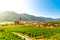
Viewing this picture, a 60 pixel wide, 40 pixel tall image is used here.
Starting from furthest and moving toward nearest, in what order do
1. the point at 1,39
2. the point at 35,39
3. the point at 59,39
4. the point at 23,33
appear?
1. the point at 23,33
2. the point at 35,39
3. the point at 59,39
4. the point at 1,39

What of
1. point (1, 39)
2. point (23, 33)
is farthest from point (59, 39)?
point (23, 33)

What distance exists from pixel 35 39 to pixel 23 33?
14.4 ft

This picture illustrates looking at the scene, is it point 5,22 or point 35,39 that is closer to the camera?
point 35,39

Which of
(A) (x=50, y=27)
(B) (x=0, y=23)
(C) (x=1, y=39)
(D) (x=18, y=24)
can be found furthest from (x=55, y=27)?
(C) (x=1, y=39)

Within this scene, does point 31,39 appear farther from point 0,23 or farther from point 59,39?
point 0,23

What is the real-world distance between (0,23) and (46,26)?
6652mm

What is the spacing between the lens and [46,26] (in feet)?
93.4

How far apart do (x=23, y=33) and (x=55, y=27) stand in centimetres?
585

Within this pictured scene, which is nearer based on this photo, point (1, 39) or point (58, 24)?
point (1, 39)

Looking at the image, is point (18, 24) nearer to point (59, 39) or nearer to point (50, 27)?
point (50, 27)

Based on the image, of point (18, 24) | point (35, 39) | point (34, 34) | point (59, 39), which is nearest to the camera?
point (59, 39)

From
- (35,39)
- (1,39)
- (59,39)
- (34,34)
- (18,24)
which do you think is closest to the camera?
(1,39)

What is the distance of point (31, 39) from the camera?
18.6 metres

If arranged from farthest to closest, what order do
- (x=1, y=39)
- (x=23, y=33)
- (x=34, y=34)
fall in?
1. (x=23, y=33)
2. (x=34, y=34)
3. (x=1, y=39)
